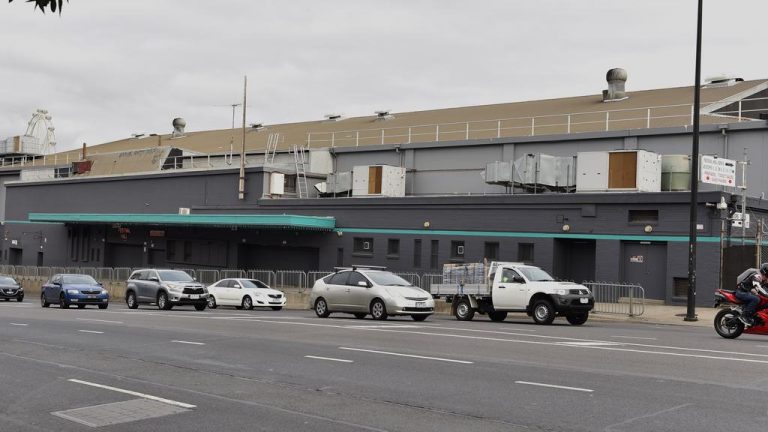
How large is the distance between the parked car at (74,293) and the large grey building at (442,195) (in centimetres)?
1133

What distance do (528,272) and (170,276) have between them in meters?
15.1

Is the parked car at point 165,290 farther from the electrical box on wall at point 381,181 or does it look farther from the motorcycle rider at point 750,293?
the motorcycle rider at point 750,293

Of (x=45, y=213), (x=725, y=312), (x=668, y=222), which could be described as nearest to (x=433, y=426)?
(x=725, y=312)

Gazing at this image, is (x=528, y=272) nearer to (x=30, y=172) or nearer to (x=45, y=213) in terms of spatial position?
(x=45, y=213)

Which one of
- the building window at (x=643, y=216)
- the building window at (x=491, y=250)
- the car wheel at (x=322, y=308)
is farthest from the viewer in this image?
the building window at (x=491, y=250)

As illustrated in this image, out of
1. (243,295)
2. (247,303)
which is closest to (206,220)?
(243,295)

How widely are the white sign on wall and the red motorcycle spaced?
11816 millimetres

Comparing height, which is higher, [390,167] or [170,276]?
[390,167]

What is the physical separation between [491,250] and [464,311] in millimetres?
11763

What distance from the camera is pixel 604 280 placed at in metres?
32.5

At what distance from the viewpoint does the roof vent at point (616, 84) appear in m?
46.1

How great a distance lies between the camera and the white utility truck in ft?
76.2

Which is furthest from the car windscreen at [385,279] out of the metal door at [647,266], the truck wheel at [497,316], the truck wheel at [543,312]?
the metal door at [647,266]

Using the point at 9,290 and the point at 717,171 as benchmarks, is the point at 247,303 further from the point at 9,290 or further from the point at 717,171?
the point at 717,171
